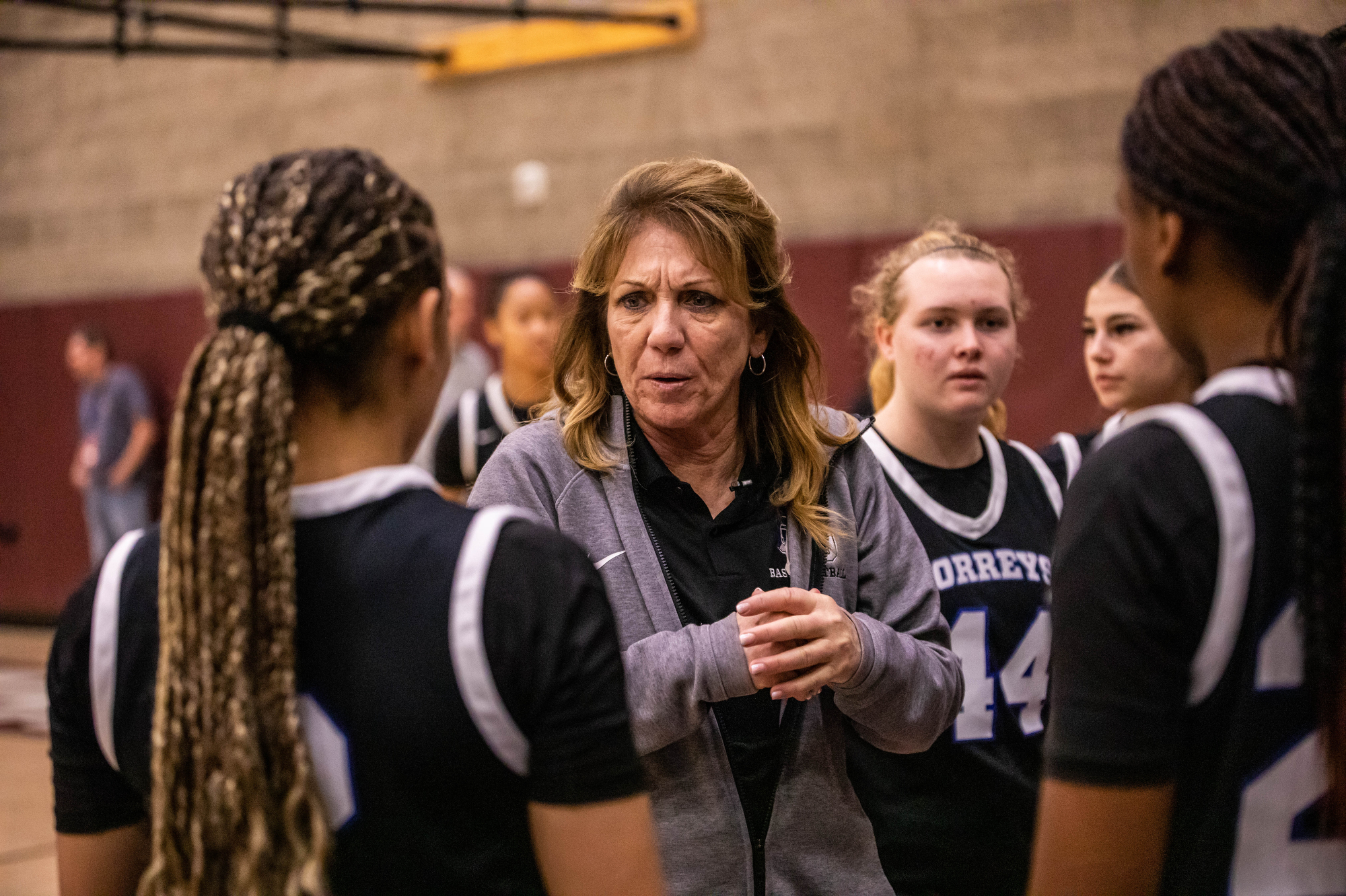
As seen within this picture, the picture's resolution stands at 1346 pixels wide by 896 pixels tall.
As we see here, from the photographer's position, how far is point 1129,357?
9.22 ft

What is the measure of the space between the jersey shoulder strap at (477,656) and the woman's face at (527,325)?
11.7ft

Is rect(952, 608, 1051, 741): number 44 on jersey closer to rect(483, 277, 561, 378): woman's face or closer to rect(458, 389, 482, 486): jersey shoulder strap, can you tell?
rect(458, 389, 482, 486): jersey shoulder strap

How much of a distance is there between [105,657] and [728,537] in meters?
0.90

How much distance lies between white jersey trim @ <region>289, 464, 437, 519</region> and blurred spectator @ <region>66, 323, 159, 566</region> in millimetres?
8233

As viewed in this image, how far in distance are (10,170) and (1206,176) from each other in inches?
455

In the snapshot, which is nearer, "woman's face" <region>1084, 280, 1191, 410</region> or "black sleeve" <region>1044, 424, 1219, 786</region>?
"black sleeve" <region>1044, 424, 1219, 786</region>

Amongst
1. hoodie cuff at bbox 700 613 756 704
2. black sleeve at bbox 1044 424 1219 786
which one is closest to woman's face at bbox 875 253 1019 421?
hoodie cuff at bbox 700 613 756 704

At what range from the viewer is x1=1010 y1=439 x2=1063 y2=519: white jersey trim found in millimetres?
2527

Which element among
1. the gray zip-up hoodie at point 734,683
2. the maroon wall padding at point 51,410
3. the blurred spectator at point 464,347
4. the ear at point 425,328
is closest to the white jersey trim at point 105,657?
the ear at point 425,328

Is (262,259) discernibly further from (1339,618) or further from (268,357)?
(1339,618)

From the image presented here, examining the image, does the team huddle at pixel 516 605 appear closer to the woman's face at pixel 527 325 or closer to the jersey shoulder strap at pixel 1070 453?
the jersey shoulder strap at pixel 1070 453

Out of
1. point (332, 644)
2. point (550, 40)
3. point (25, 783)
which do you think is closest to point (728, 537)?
point (332, 644)

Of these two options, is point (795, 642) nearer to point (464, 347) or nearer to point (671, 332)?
point (671, 332)

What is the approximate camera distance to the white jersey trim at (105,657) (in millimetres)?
1234
